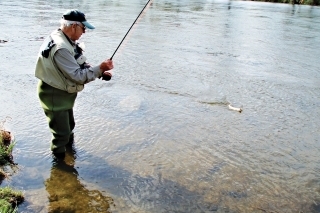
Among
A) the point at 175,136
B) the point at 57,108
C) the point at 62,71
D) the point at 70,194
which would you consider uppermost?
the point at 62,71

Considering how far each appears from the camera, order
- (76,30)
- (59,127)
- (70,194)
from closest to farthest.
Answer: (70,194)
(76,30)
(59,127)

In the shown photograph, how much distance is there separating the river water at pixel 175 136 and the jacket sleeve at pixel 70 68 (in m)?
1.19

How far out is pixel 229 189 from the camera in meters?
4.20

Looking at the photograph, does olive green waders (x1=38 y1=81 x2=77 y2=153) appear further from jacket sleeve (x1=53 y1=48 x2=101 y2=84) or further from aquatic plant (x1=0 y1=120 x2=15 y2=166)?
aquatic plant (x1=0 y1=120 x2=15 y2=166)

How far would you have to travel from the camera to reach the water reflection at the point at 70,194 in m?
3.67

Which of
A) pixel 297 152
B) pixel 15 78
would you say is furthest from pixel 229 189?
pixel 15 78

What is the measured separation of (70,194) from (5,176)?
0.85 metres

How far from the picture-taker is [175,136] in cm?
559

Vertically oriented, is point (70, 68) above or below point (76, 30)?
below

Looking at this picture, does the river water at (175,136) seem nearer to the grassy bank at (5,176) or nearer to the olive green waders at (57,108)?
the grassy bank at (5,176)

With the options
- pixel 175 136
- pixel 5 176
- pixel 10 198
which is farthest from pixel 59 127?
pixel 175 136

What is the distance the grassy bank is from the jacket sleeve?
1319mm

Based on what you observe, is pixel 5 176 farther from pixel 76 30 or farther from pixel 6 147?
pixel 76 30

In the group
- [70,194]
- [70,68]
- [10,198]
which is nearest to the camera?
[10,198]
